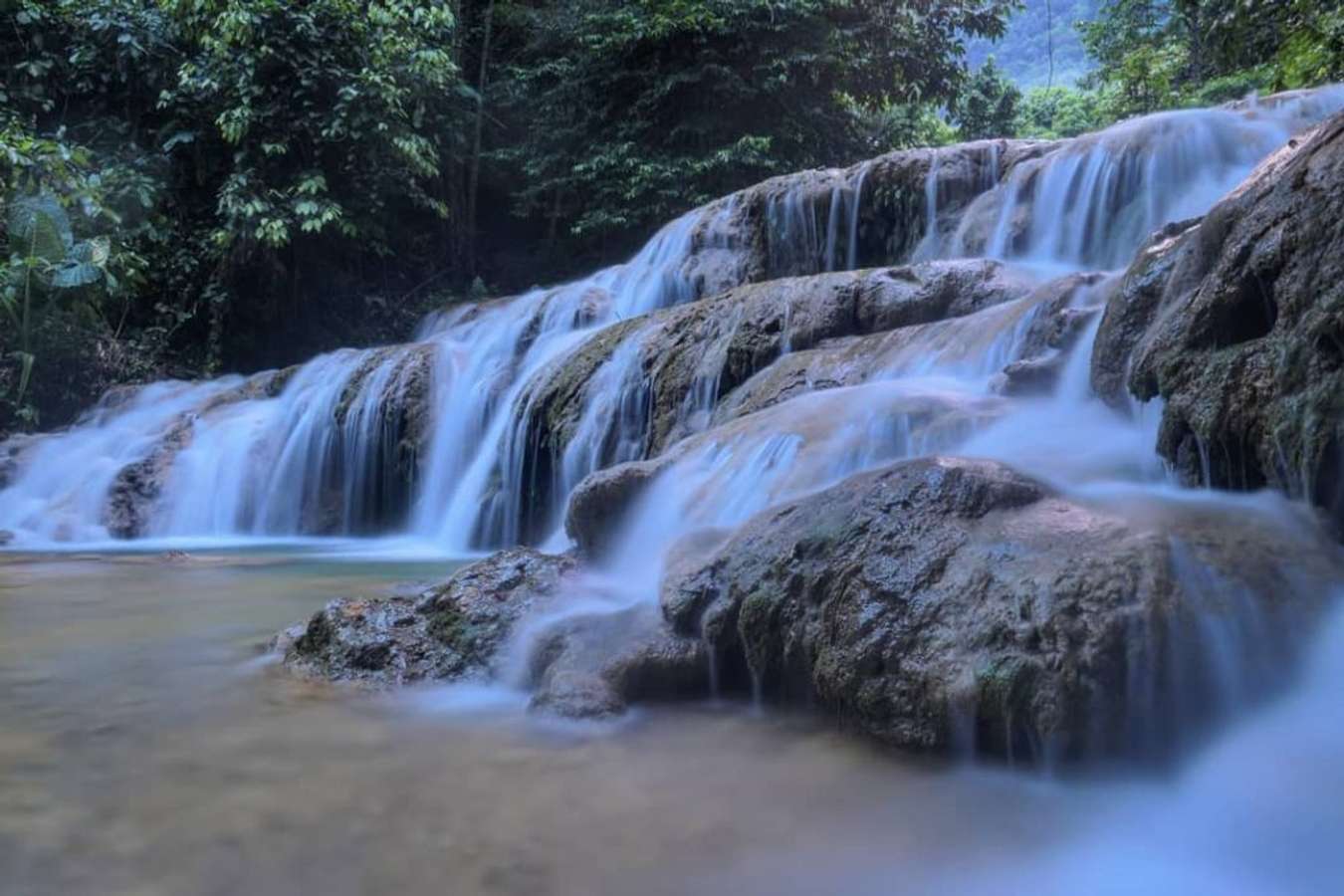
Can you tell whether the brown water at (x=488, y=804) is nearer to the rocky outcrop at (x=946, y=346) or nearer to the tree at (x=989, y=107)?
the rocky outcrop at (x=946, y=346)

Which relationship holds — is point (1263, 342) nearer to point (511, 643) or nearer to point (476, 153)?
point (511, 643)

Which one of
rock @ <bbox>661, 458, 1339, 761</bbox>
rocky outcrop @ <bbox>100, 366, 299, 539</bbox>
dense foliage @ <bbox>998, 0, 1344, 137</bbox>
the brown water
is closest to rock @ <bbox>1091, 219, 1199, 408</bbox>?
dense foliage @ <bbox>998, 0, 1344, 137</bbox>

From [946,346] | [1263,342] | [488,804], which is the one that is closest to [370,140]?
[946,346]

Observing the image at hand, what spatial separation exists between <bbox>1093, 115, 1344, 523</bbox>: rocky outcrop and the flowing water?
148mm

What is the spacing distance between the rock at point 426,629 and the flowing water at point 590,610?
0.15 meters

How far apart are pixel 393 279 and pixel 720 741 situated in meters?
12.9

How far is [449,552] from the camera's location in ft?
23.8

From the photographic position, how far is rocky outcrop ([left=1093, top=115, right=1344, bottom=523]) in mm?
2760

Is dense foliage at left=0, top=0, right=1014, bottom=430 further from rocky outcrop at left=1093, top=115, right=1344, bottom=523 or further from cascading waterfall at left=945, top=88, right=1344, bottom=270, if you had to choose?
rocky outcrop at left=1093, top=115, right=1344, bottom=523

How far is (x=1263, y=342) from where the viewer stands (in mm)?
3053

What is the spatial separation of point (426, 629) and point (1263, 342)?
285 cm

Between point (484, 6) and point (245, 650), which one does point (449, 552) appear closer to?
point (245, 650)

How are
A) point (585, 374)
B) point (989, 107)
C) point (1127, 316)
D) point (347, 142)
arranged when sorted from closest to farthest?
point (1127, 316), point (585, 374), point (347, 142), point (989, 107)

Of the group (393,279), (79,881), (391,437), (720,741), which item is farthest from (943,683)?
(393,279)
